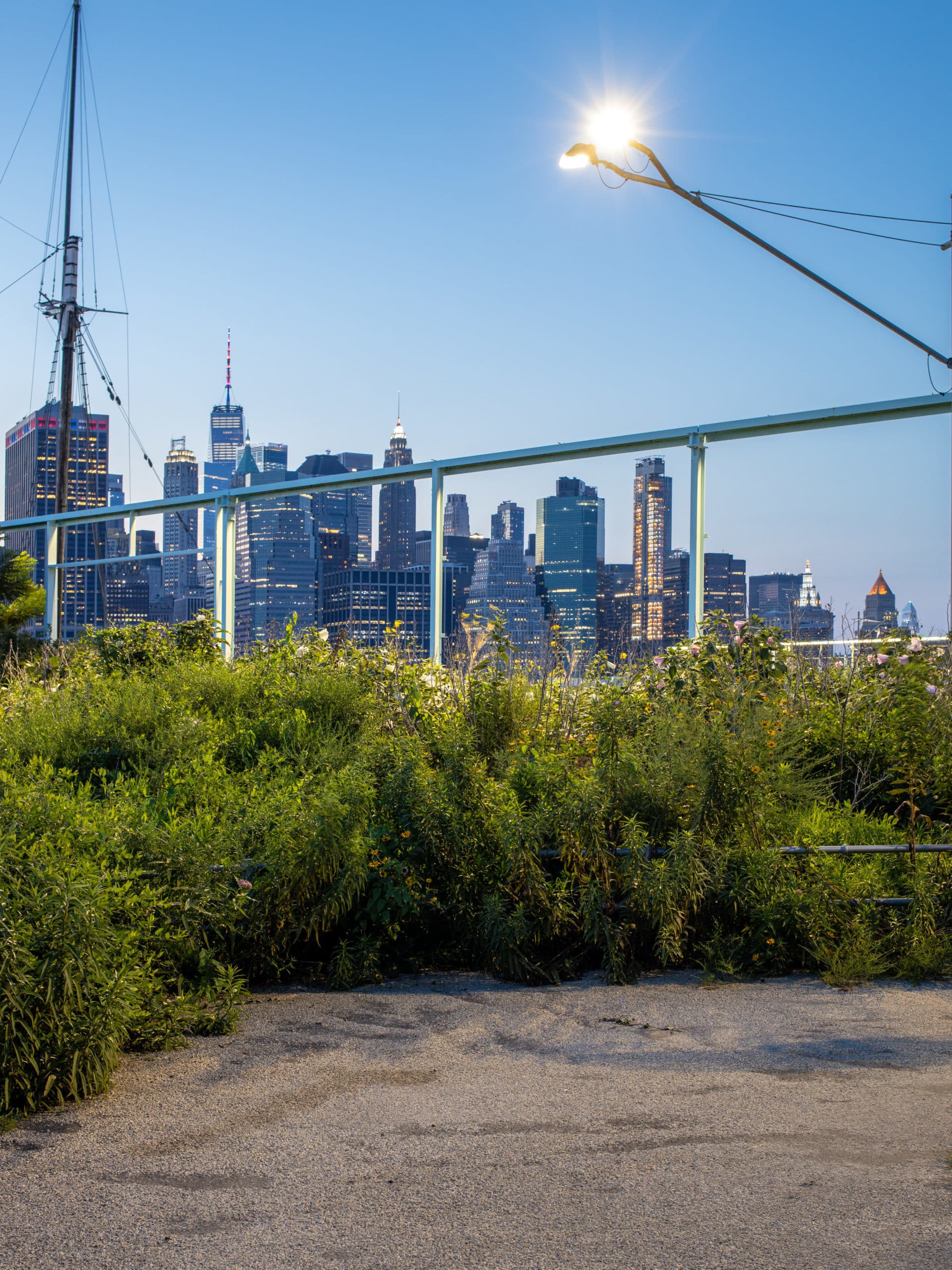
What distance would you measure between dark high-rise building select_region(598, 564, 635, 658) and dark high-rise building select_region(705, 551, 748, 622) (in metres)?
0.50

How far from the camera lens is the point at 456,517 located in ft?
27.0

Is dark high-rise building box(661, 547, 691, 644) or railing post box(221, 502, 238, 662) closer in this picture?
dark high-rise building box(661, 547, 691, 644)

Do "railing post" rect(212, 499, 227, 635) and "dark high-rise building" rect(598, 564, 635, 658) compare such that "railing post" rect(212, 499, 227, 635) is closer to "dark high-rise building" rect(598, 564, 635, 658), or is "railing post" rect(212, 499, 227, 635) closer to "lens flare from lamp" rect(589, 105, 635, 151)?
"dark high-rise building" rect(598, 564, 635, 658)

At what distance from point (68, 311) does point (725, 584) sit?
15.0 m

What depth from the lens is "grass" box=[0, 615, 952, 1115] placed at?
141 inches

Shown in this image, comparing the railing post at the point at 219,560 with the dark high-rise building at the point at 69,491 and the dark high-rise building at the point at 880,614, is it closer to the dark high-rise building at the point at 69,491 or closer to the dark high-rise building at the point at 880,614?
the dark high-rise building at the point at 69,491

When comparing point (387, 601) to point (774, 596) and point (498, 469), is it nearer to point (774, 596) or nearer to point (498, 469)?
point (498, 469)

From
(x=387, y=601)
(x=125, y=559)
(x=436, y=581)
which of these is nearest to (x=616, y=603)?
(x=436, y=581)

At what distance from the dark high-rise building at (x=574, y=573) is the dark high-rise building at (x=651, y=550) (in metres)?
0.26

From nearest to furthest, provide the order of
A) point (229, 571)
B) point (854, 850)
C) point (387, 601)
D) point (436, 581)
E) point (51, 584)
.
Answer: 1. point (854, 850)
2. point (387, 601)
3. point (436, 581)
4. point (229, 571)
5. point (51, 584)

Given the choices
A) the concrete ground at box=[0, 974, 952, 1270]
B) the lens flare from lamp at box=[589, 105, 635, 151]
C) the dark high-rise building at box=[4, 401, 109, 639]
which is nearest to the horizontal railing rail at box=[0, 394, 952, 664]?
the dark high-rise building at box=[4, 401, 109, 639]

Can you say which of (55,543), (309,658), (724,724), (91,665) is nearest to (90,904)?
(724,724)

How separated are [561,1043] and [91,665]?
5.34m

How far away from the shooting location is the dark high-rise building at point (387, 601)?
771 cm
